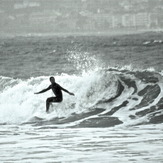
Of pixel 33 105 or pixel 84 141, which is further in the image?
pixel 33 105

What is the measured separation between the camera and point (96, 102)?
22.7 m

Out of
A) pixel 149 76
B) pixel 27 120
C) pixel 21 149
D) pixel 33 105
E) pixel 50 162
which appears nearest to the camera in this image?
pixel 50 162

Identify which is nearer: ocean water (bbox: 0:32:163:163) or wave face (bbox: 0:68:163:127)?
ocean water (bbox: 0:32:163:163)

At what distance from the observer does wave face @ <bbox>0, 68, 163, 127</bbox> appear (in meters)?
20.3

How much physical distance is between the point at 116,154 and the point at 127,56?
153 feet

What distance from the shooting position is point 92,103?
22.7 meters

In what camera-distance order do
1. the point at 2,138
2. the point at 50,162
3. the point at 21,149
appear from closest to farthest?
the point at 50,162 < the point at 21,149 < the point at 2,138

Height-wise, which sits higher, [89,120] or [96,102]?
[96,102]

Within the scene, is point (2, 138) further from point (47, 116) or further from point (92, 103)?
point (92, 103)

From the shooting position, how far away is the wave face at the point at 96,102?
2028cm

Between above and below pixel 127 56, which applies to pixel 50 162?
below

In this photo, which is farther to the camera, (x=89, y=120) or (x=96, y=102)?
(x=96, y=102)

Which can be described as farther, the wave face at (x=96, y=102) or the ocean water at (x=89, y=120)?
the wave face at (x=96, y=102)

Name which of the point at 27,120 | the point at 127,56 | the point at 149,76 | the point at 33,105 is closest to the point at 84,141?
the point at 27,120
